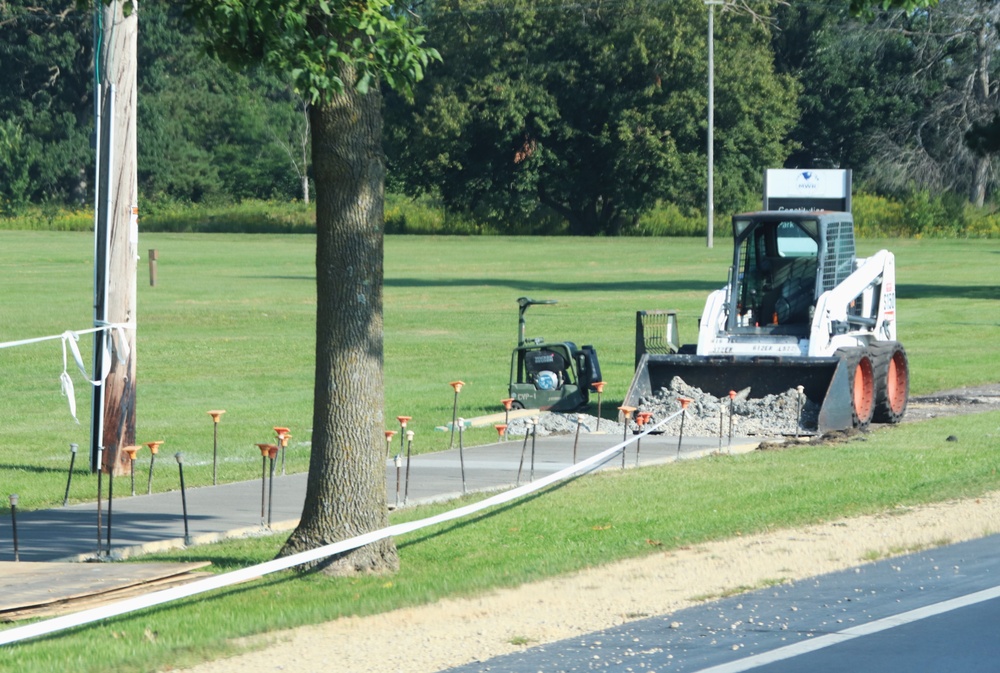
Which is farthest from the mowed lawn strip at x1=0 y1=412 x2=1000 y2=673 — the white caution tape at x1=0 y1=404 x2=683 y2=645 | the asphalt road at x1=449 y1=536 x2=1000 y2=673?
the asphalt road at x1=449 y1=536 x2=1000 y2=673

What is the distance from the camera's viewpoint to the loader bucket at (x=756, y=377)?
18109 millimetres

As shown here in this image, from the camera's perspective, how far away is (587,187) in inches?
3440

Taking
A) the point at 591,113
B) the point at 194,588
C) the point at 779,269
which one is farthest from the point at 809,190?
the point at 591,113

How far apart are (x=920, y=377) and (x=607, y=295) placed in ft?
62.5

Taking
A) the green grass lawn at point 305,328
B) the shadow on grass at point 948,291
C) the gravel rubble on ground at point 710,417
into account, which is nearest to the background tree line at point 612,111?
the green grass lawn at point 305,328

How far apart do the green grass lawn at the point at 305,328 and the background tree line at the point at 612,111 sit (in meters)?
13.1

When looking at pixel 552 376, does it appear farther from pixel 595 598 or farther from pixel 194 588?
pixel 194 588

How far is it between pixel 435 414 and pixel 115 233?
599 centimetres

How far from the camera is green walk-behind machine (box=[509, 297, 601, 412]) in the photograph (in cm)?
2033

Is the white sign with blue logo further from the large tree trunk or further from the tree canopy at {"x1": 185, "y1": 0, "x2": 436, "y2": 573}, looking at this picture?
the large tree trunk

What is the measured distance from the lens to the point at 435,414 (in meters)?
20.5

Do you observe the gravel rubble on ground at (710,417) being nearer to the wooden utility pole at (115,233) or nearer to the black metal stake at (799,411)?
the black metal stake at (799,411)

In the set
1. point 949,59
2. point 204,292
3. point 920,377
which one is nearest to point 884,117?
point 949,59

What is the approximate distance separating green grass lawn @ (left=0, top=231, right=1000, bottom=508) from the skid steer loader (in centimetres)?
248
